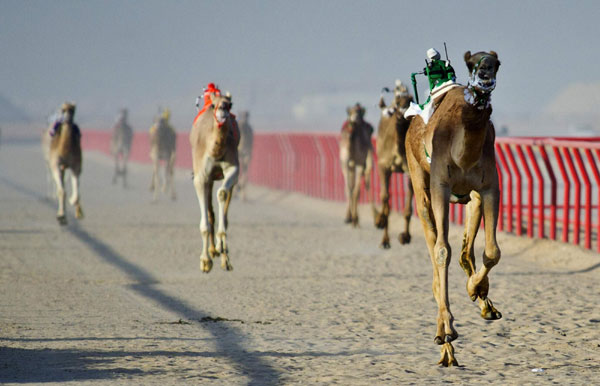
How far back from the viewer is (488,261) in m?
8.52

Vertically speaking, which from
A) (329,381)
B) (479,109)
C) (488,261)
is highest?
(479,109)

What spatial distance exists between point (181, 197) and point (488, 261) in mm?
21641

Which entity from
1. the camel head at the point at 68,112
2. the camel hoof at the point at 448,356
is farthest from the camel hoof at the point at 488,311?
the camel head at the point at 68,112

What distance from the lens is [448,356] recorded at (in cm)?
836

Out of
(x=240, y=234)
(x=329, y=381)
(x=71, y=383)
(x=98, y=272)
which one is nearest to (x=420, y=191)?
(x=329, y=381)

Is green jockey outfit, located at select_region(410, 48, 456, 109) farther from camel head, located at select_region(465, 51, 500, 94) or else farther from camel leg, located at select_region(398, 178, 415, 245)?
camel leg, located at select_region(398, 178, 415, 245)

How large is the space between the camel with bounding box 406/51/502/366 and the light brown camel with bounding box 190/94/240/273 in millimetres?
4878

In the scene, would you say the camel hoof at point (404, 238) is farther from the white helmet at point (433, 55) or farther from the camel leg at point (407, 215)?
the white helmet at point (433, 55)

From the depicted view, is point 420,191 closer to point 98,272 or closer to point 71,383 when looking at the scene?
point 71,383

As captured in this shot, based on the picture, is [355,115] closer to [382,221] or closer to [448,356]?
[382,221]

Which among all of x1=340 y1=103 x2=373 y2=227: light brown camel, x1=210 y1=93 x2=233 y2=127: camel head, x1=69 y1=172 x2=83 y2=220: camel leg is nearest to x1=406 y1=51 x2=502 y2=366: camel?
x1=210 y1=93 x2=233 y2=127: camel head

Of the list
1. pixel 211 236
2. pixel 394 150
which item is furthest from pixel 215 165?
pixel 394 150

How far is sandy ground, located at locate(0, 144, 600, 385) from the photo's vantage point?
8.38 metres

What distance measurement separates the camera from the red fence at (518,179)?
1581 cm
